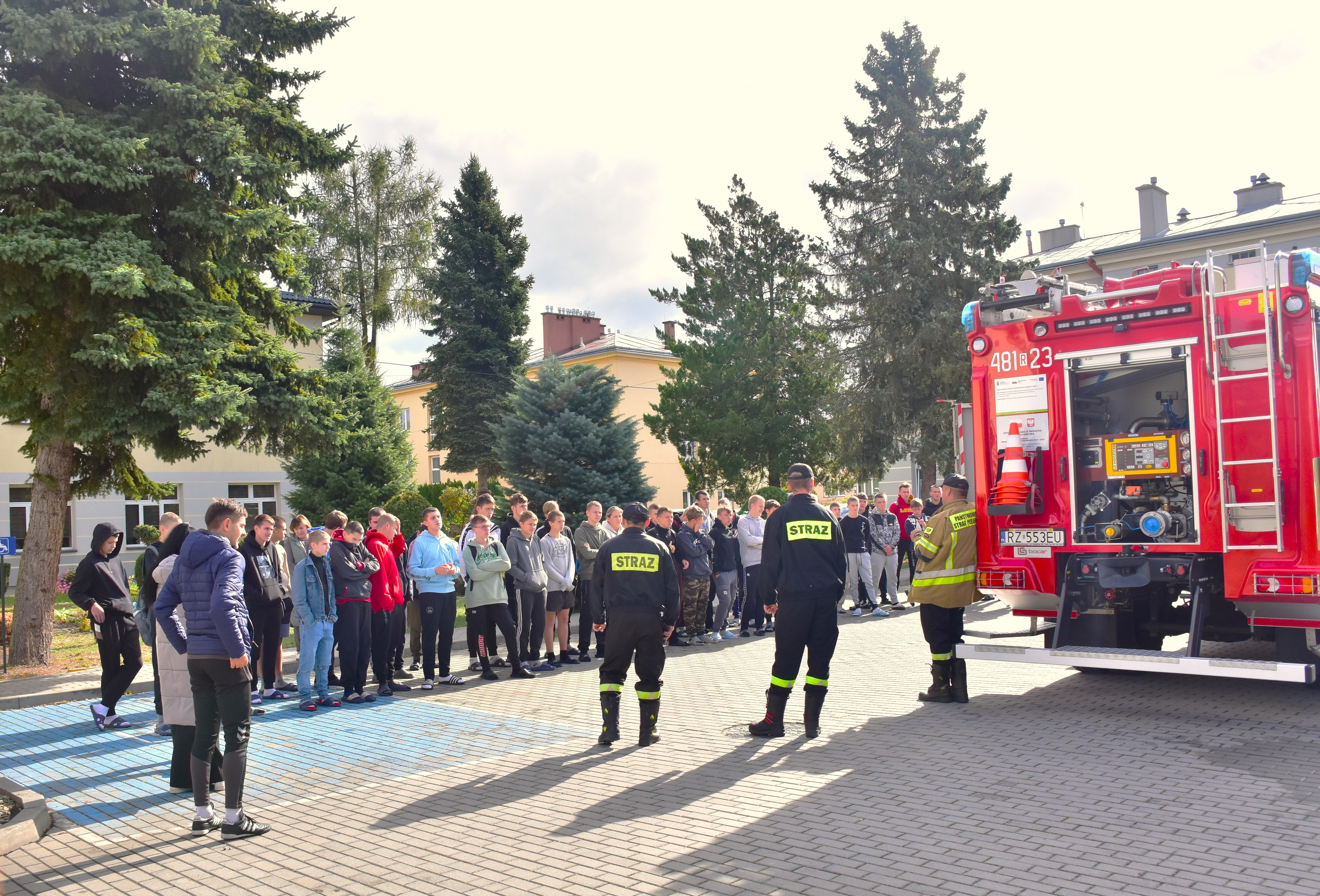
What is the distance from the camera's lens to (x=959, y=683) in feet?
28.4

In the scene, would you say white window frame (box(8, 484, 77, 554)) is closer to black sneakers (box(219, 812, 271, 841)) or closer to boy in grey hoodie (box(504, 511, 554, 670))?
boy in grey hoodie (box(504, 511, 554, 670))

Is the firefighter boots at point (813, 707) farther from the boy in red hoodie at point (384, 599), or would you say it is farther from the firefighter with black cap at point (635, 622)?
the boy in red hoodie at point (384, 599)

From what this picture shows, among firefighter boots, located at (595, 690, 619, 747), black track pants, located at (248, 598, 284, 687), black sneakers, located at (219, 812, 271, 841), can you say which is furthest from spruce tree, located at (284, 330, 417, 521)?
black sneakers, located at (219, 812, 271, 841)

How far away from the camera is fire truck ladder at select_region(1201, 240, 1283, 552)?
736 centimetres

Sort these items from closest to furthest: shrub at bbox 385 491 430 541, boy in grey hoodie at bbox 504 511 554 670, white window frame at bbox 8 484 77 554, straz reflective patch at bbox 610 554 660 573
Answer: straz reflective patch at bbox 610 554 660 573, boy in grey hoodie at bbox 504 511 554 670, shrub at bbox 385 491 430 541, white window frame at bbox 8 484 77 554

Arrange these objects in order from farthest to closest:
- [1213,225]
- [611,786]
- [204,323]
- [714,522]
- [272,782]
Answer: [1213,225] → [714,522] → [204,323] → [272,782] → [611,786]

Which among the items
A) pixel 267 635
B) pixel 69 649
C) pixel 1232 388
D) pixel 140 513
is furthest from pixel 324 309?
pixel 1232 388

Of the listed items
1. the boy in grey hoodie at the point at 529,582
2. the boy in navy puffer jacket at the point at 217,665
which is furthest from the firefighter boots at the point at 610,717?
the boy in grey hoodie at the point at 529,582

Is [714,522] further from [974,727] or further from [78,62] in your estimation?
[78,62]

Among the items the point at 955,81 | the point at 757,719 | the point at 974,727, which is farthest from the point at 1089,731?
the point at 955,81

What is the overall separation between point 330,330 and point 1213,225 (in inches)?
1380

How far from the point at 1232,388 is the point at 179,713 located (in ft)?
26.6

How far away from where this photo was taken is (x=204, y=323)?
12.4 m

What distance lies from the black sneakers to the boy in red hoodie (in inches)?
176
